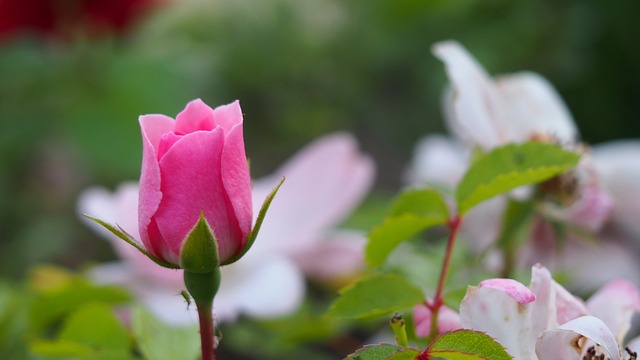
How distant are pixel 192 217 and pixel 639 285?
0.85 feet

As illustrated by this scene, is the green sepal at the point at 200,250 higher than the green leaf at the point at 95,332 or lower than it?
higher

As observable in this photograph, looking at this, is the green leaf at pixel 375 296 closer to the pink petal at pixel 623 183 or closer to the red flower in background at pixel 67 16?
the pink petal at pixel 623 183

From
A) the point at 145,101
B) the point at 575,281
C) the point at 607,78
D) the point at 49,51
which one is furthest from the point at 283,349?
the point at 607,78

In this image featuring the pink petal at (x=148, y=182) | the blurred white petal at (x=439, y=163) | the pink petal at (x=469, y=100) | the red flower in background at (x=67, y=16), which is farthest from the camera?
the red flower in background at (x=67, y=16)

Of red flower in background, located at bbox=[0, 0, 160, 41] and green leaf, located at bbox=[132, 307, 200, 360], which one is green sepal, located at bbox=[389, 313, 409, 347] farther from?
red flower in background, located at bbox=[0, 0, 160, 41]

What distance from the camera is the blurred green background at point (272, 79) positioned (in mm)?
658

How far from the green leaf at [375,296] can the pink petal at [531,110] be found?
13 cm

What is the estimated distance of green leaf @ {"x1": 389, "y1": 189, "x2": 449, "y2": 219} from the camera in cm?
24

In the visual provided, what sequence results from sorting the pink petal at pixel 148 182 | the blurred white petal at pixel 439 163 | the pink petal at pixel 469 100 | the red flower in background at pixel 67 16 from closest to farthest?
the pink petal at pixel 148 182 < the pink petal at pixel 469 100 < the blurred white petal at pixel 439 163 < the red flower in background at pixel 67 16

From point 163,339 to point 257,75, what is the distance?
2.16 feet

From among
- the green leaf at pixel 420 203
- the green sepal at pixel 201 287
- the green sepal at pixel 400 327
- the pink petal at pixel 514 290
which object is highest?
the green leaf at pixel 420 203

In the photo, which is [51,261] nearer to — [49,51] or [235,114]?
[49,51]

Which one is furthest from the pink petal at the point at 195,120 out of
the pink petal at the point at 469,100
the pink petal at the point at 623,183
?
the pink petal at the point at 623,183

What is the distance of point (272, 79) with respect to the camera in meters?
0.86
